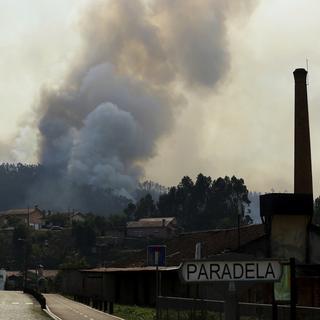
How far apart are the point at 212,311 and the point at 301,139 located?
153ft

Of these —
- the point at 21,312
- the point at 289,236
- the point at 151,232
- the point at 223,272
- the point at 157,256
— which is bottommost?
the point at 21,312

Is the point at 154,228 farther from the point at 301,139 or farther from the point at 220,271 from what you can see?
the point at 220,271

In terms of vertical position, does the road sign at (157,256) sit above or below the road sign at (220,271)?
above

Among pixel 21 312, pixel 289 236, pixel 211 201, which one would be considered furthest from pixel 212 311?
pixel 211 201

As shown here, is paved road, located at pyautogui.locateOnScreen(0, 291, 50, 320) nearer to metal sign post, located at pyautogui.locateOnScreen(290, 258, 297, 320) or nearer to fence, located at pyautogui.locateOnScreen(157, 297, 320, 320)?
fence, located at pyautogui.locateOnScreen(157, 297, 320, 320)

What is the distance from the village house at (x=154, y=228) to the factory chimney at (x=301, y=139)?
407 ft

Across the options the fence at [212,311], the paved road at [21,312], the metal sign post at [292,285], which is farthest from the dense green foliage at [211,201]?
the metal sign post at [292,285]

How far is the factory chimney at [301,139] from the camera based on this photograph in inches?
2288

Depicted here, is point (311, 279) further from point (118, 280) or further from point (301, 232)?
point (118, 280)

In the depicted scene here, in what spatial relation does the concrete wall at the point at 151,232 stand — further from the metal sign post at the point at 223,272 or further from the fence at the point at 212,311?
the metal sign post at the point at 223,272

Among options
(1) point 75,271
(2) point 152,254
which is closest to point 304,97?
(1) point 75,271

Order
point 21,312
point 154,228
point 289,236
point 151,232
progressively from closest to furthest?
point 21,312, point 289,236, point 154,228, point 151,232

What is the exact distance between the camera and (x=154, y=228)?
189625mm

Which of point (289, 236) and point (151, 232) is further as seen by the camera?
point (151, 232)
